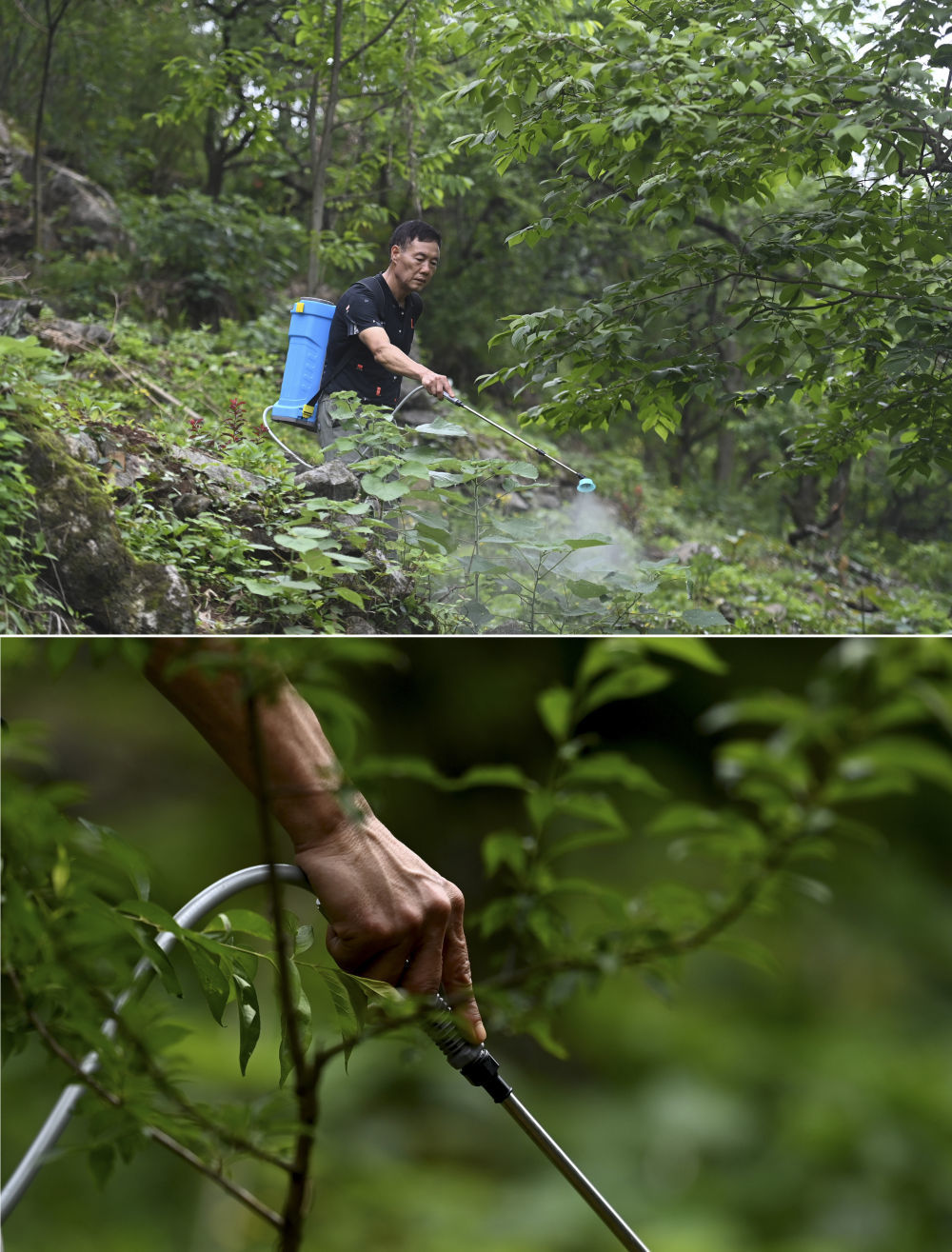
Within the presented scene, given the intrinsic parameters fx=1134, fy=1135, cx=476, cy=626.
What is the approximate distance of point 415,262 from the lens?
63.7 inches

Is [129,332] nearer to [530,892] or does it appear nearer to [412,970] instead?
[412,970]

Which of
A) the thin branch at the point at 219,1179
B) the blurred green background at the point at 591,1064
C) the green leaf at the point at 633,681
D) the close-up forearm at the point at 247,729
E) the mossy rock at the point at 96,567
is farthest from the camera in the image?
the mossy rock at the point at 96,567

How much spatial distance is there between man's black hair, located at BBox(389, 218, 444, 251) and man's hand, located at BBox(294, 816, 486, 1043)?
1.08 meters

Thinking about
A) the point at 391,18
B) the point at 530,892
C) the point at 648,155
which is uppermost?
the point at 391,18

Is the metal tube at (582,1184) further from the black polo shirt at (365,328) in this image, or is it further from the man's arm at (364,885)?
the black polo shirt at (365,328)

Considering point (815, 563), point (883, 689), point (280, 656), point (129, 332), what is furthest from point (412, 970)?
point (815, 563)

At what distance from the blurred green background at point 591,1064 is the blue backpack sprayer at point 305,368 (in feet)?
1.44

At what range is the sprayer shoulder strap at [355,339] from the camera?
154 centimetres

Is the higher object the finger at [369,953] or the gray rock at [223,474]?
the gray rock at [223,474]

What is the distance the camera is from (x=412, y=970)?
0.77m

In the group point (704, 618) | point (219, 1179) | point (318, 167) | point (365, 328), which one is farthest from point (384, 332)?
point (219, 1179)

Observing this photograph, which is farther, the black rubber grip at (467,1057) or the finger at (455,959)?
the finger at (455,959)

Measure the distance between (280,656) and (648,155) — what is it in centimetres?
141

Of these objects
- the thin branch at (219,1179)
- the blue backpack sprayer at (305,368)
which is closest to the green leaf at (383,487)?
the blue backpack sprayer at (305,368)
